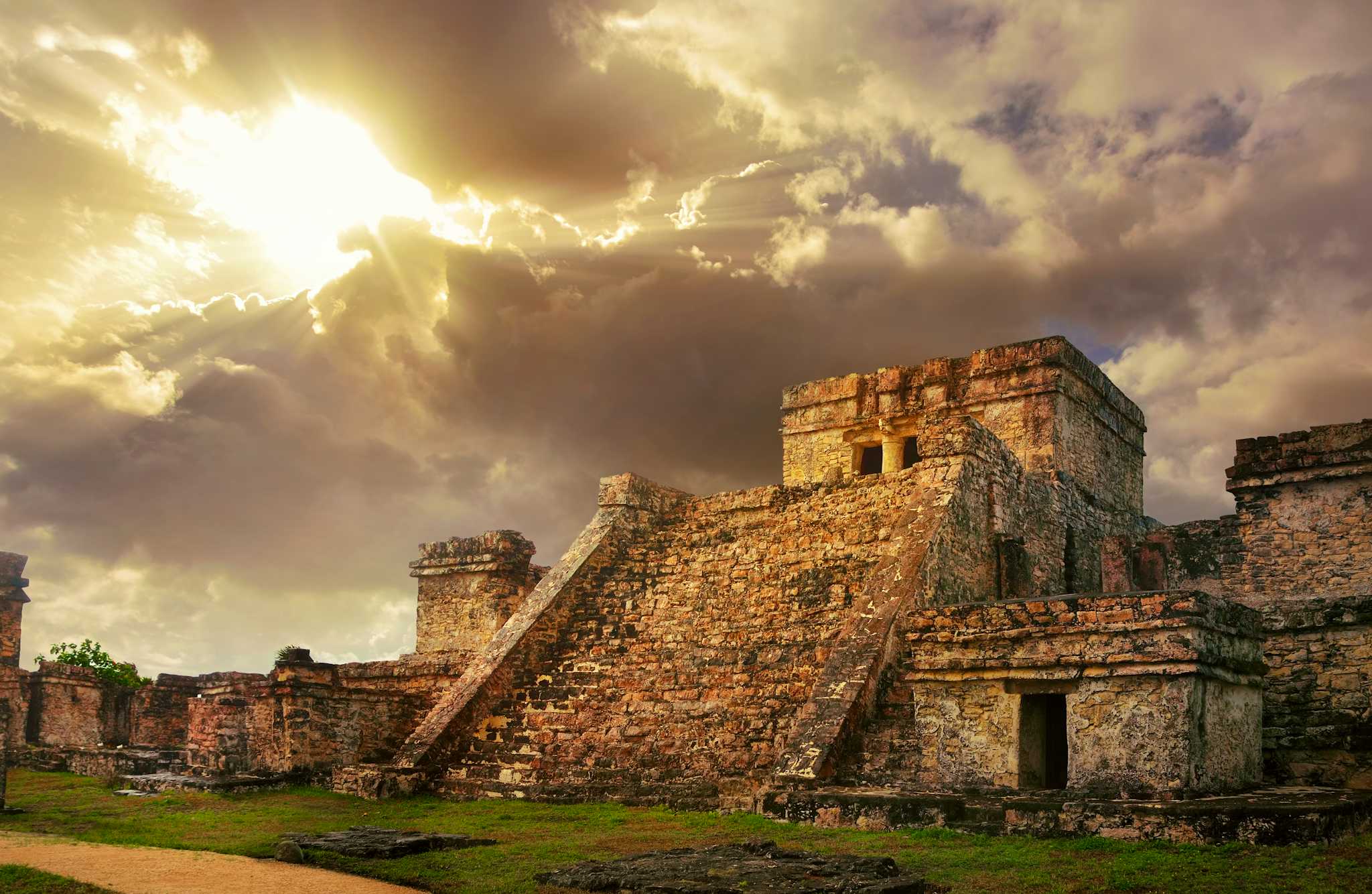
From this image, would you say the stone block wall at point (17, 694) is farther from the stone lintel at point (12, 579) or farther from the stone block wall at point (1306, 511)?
the stone block wall at point (1306, 511)

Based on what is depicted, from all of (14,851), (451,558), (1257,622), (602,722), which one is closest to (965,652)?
(1257,622)

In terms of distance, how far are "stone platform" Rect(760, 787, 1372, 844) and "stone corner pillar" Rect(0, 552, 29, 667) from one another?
17.5 meters

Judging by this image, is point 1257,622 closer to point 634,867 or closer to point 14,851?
point 634,867

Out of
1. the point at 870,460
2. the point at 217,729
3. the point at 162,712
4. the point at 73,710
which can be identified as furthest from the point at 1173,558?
the point at 73,710

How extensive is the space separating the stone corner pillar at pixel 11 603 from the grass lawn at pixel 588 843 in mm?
8071

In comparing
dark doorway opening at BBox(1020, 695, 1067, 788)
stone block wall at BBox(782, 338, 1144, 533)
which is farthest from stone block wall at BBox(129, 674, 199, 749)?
dark doorway opening at BBox(1020, 695, 1067, 788)

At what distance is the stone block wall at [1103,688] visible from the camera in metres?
8.09

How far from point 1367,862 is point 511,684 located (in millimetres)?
9877

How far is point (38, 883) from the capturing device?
7531 mm

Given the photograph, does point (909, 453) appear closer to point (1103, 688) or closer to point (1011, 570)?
point (1011, 570)

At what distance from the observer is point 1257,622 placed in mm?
9109

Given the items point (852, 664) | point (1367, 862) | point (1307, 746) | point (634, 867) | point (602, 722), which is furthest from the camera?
point (602, 722)

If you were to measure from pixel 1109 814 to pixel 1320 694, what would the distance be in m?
3.64

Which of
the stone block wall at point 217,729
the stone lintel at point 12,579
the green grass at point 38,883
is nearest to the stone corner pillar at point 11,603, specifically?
the stone lintel at point 12,579
